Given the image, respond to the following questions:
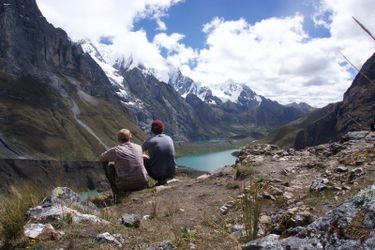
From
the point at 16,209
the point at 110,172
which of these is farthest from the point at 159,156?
the point at 16,209

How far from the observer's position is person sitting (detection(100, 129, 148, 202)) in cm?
1313

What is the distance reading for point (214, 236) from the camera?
7.30m

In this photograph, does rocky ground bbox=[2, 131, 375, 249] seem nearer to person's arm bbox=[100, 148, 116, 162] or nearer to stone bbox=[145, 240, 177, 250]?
stone bbox=[145, 240, 177, 250]

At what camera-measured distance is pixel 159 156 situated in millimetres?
15109

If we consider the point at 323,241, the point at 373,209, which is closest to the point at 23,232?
the point at 323,241

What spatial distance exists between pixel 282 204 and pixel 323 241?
198 inches

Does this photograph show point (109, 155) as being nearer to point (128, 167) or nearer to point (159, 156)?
point (128, 167)

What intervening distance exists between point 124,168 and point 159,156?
6.61 feet

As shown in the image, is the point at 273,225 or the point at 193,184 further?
the point at 193,184

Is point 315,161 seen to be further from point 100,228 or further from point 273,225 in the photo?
point 100,228

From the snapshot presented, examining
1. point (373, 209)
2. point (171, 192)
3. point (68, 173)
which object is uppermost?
point (373, 209)

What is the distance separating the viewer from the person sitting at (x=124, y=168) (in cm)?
1313

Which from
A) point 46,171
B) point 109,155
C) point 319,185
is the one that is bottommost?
point 46,171

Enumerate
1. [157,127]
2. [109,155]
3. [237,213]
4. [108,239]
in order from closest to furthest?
[108,239]
[237,213]
[109,155]
[157,127]
